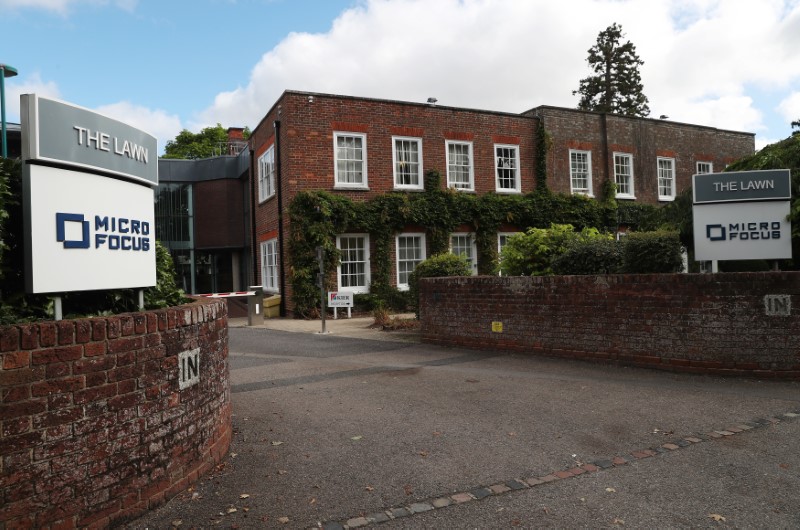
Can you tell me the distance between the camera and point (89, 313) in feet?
13.0

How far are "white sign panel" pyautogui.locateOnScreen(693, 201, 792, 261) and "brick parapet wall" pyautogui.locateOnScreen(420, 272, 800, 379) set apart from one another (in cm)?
123

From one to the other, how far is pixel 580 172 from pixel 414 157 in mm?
7581

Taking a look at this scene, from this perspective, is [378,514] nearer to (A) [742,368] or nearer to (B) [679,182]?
(A) [742,368]

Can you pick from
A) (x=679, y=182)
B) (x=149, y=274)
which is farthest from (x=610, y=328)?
(x=679, y=182)

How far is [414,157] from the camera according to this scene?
19.8 m

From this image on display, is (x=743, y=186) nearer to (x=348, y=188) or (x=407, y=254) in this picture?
(x=407, y=254)

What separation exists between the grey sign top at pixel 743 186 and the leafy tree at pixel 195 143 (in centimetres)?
4578

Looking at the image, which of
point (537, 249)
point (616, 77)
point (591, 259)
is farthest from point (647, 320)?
point (616, 77)

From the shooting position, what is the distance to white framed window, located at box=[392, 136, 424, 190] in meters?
19.5

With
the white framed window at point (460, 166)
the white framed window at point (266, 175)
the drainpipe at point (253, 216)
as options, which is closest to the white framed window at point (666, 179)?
the white framed window at point (460, 166)

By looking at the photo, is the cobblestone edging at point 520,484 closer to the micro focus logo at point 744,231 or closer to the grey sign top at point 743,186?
the micro focus logo at point 744,231

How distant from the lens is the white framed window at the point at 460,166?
20.4 meters

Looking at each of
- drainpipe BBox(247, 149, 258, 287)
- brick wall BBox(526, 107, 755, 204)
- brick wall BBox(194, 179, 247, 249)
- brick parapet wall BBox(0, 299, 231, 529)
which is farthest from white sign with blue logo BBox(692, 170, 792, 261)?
brick wall BBox(194, 179, 247, 249)

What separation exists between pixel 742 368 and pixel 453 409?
4327mm
